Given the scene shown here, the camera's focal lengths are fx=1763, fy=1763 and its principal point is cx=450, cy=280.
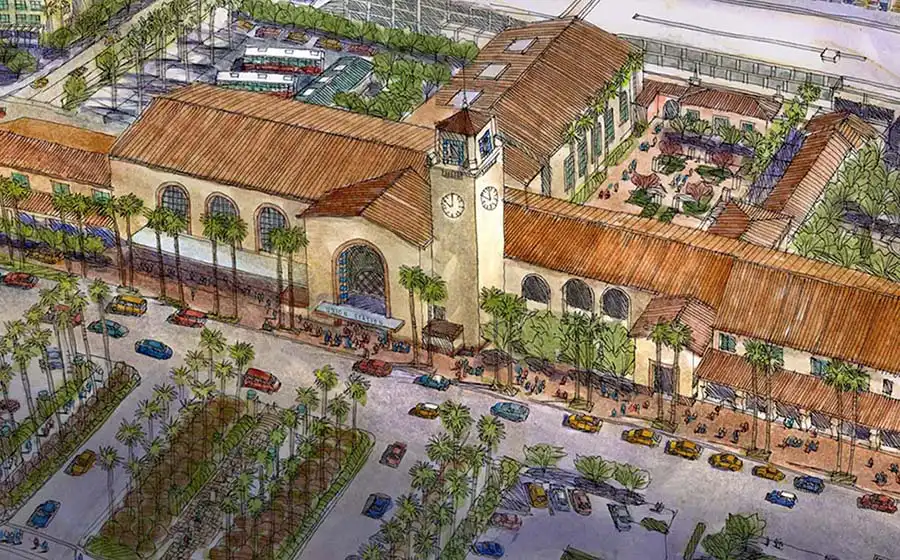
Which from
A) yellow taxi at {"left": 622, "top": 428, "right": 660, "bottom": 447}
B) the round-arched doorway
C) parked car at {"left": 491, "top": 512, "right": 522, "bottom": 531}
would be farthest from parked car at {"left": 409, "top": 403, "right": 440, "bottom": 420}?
yellow taxi at {"left": 622, "top": 428, "right": 660, "bottom": 447}

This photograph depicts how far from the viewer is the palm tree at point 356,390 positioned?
506 feet

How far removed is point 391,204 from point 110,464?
36870 millimetres

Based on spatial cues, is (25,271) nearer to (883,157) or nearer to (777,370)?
(777,370)

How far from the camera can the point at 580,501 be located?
150250 mm

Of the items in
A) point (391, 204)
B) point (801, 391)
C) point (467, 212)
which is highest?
point (467, 212)

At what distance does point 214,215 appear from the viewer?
175 metres

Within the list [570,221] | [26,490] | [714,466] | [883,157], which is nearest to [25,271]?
[26,490]

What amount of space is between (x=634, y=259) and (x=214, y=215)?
42.1 metres

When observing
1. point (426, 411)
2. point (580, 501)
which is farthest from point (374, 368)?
point (580, 501)

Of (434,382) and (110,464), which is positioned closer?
(110,464)

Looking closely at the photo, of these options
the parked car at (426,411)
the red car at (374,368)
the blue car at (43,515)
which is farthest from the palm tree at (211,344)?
the blue car at (43,515)

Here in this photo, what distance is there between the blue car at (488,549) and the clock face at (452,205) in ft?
102

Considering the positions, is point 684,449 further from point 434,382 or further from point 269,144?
point 269,144

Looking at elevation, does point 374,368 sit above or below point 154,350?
above
